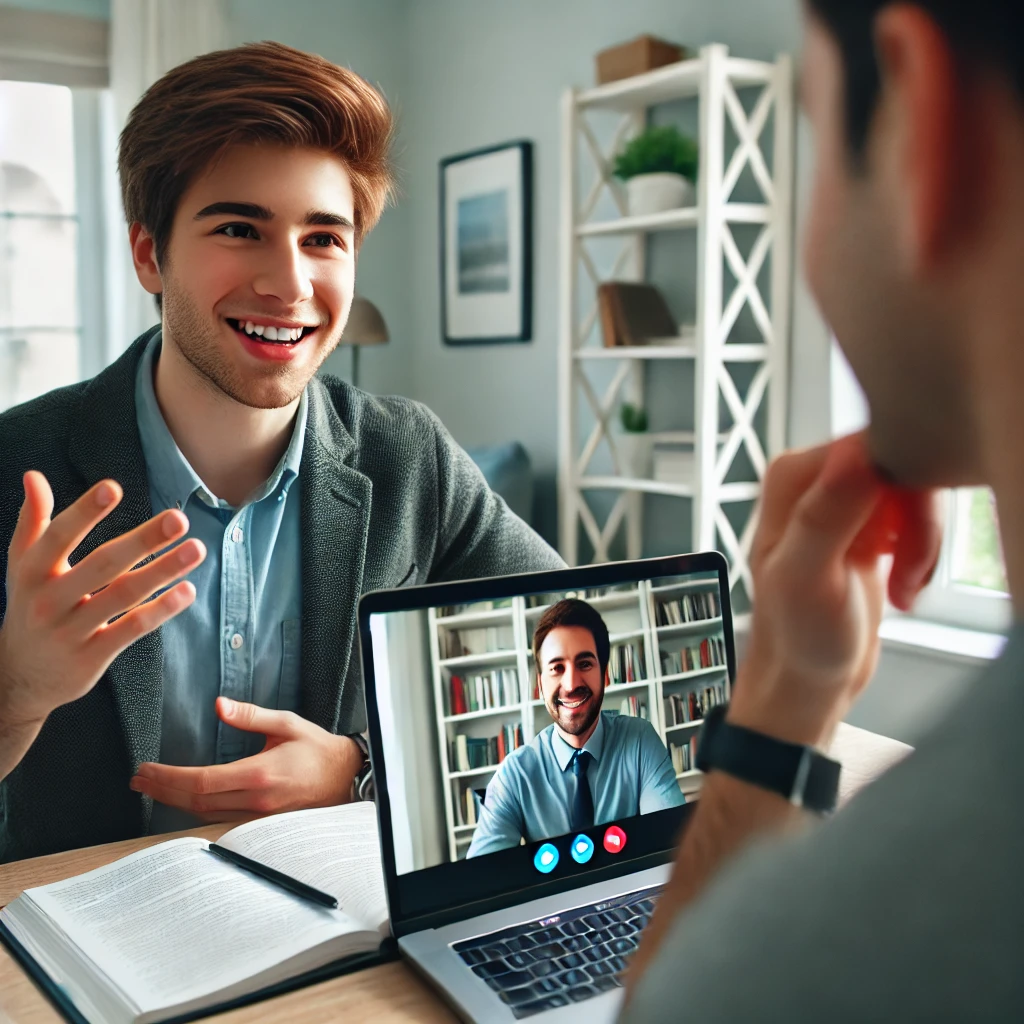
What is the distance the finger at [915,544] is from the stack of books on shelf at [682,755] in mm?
387

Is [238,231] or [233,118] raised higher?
[233,118]

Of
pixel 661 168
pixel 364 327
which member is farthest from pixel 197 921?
pixel 364 327

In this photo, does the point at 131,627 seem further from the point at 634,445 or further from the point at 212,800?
the point at 634,445

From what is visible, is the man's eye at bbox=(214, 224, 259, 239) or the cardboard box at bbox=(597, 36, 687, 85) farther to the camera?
the cardboard box at bbox=(597, 36, 687, 85)

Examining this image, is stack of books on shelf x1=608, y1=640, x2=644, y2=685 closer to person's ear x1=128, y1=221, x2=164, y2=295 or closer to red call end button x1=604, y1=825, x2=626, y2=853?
red call end button x1=604, y1=825, x2=626, y2=853

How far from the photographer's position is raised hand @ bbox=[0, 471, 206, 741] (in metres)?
0.84

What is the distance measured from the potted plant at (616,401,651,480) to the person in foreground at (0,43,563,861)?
1.45 m

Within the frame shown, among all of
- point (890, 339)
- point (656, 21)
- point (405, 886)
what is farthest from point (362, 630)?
point (656, 21)

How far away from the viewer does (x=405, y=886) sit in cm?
79

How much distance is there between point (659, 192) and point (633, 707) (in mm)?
2067

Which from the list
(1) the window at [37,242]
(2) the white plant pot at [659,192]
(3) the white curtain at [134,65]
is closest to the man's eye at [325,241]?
(2) the white plant pot at [659,192]

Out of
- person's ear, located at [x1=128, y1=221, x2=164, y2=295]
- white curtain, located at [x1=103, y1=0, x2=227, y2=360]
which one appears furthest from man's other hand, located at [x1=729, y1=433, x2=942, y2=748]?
white curtain, located at [x1=103, y1=0, x2=227, y2=360]

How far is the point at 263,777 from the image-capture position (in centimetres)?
108

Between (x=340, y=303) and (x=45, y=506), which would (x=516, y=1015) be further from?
(x=340, y=303)
